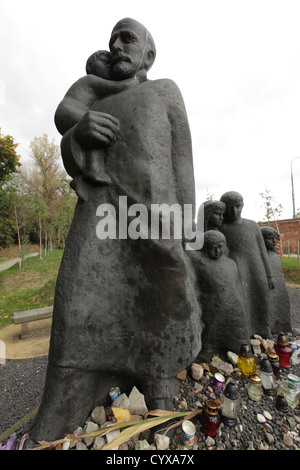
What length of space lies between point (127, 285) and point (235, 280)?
1227 mm

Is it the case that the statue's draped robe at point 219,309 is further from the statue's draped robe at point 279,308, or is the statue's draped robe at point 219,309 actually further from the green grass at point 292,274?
the green grass at point 292,274

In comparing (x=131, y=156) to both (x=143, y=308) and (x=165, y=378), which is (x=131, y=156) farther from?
(x=165, y=378)

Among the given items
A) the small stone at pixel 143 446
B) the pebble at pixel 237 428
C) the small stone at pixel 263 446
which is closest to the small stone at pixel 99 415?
the pebble at pixel 237 428

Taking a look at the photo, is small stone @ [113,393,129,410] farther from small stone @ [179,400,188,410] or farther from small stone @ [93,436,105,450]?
small stone @ [179,400,188,410]

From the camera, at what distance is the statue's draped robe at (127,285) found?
1304 mm

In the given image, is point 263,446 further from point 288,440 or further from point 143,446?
point 143,446

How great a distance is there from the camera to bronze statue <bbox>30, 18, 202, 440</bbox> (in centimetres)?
128

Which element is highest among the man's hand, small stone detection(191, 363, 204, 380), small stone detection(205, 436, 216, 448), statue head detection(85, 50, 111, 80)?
statue head detection(85, 50, 111, 80)

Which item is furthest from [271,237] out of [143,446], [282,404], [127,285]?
[143,446]

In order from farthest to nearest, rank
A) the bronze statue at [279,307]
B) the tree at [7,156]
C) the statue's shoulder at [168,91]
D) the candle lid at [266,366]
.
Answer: the tree at [7,156] < the bronze statue at [279,307] < the candle lid at [266,366] < the statue's shoulder at [168,91]

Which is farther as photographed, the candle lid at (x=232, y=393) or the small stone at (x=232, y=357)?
the small stone at (x=232, y=357)

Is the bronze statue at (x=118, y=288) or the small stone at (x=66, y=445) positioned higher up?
the bronze statue at (x=118, y=288)

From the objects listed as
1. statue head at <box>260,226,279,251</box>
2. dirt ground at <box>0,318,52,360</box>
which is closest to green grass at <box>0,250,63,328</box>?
dirt ground at <box>0,318,52,360</box>
